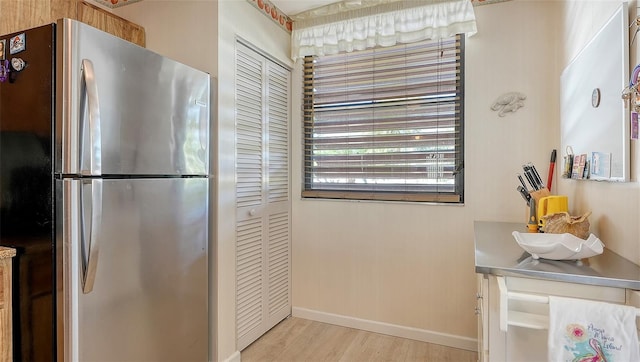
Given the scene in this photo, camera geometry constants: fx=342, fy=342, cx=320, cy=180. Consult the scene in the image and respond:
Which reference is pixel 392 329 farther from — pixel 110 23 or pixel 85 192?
pixel 110 23

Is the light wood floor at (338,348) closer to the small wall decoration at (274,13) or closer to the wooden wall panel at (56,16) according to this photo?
the wooden wall panel at (56,16)

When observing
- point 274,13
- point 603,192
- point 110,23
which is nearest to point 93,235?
point 110,23

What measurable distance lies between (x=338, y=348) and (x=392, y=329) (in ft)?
1.47

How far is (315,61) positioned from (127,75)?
161 centimetres

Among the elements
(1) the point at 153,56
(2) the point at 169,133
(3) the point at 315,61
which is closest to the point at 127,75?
(1) the point at 153,56

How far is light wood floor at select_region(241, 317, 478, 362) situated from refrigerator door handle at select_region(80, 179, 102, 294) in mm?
1232

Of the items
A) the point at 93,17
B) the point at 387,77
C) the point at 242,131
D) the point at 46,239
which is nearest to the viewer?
the point at 46,239

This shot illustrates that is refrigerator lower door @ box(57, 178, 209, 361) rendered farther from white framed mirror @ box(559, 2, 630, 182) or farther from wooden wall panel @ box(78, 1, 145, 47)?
white framed mirror @ box(559, 2, 630, 182)

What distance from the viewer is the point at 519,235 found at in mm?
1426

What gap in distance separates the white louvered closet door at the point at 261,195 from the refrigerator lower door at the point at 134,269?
1.23 ft

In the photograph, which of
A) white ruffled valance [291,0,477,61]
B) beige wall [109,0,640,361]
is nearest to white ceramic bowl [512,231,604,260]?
beige wall [109,0,640,361]

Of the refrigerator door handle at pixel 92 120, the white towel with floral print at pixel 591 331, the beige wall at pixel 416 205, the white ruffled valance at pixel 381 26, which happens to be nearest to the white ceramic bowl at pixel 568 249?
the white towel with floral print at pixel 591 331

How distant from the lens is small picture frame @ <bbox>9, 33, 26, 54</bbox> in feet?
4.47

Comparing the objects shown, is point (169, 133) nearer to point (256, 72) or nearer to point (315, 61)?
point (256, 72)
